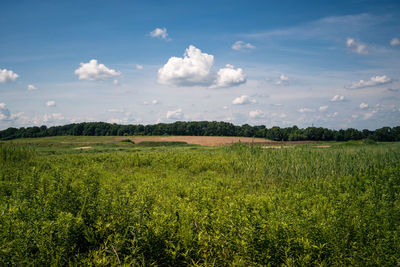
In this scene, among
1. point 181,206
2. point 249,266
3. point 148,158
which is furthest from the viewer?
point 148,158

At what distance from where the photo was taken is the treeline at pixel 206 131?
54.0 meters

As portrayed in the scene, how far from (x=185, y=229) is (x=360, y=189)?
762cm

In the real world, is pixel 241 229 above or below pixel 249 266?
above

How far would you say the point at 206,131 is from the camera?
7762 centimetres

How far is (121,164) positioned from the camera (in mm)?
15852

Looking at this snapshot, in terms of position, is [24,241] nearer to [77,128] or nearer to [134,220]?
[134,220]

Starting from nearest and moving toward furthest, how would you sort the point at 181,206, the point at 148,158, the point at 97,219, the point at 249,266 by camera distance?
the point at 249,266
the point at 97,219
the point at 181,206
the point at 148,158

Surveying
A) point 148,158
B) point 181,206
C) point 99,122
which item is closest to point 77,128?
point 99,122

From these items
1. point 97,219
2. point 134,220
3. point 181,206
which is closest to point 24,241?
point 97,219

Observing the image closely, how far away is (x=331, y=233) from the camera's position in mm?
4254

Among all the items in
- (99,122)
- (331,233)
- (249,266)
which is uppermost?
(99,122)

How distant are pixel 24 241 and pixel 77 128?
7751 centimetres

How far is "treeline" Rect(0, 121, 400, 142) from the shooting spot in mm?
54044

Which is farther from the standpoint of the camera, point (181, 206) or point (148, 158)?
point (148, 158)
